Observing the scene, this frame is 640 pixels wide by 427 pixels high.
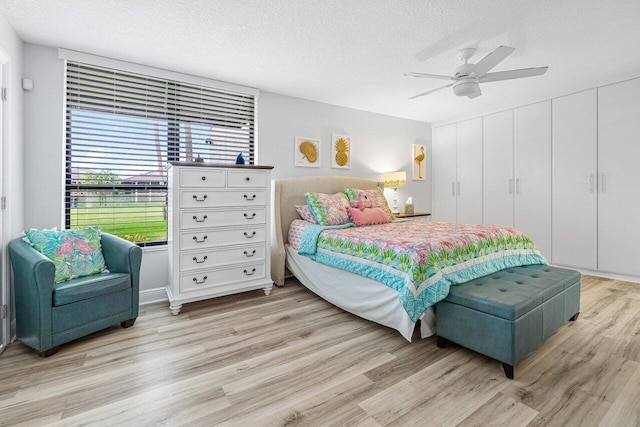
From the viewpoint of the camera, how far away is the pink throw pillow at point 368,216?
139 inches

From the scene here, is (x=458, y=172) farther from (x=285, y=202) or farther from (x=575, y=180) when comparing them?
(x=285, y=202)

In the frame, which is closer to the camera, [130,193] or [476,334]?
[476,334]

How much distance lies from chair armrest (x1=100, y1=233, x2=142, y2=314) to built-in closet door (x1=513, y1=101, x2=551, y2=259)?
5.00m

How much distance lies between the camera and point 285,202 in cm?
387

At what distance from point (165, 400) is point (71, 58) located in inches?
120

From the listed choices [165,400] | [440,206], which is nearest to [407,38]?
[165,400]

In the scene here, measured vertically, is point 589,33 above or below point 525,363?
above

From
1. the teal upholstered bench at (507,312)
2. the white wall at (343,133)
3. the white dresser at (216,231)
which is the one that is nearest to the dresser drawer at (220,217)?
the white dresser at (216,231)

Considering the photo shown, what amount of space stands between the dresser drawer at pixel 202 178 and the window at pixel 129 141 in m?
0.72

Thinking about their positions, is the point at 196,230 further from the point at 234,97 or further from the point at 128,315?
the point at 234,97

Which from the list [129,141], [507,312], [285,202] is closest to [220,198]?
[285,202]

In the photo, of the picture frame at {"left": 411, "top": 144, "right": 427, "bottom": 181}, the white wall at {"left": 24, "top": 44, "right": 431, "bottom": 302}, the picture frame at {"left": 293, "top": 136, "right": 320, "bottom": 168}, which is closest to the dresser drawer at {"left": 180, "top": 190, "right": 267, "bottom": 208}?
the white wall at {"left": 24, "top": 44, "right": 431, "bottom": 302}

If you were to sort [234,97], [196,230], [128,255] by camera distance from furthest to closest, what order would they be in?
1. [234,97]
2. [196,230]
3. [128,255]

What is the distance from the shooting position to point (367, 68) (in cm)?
327
